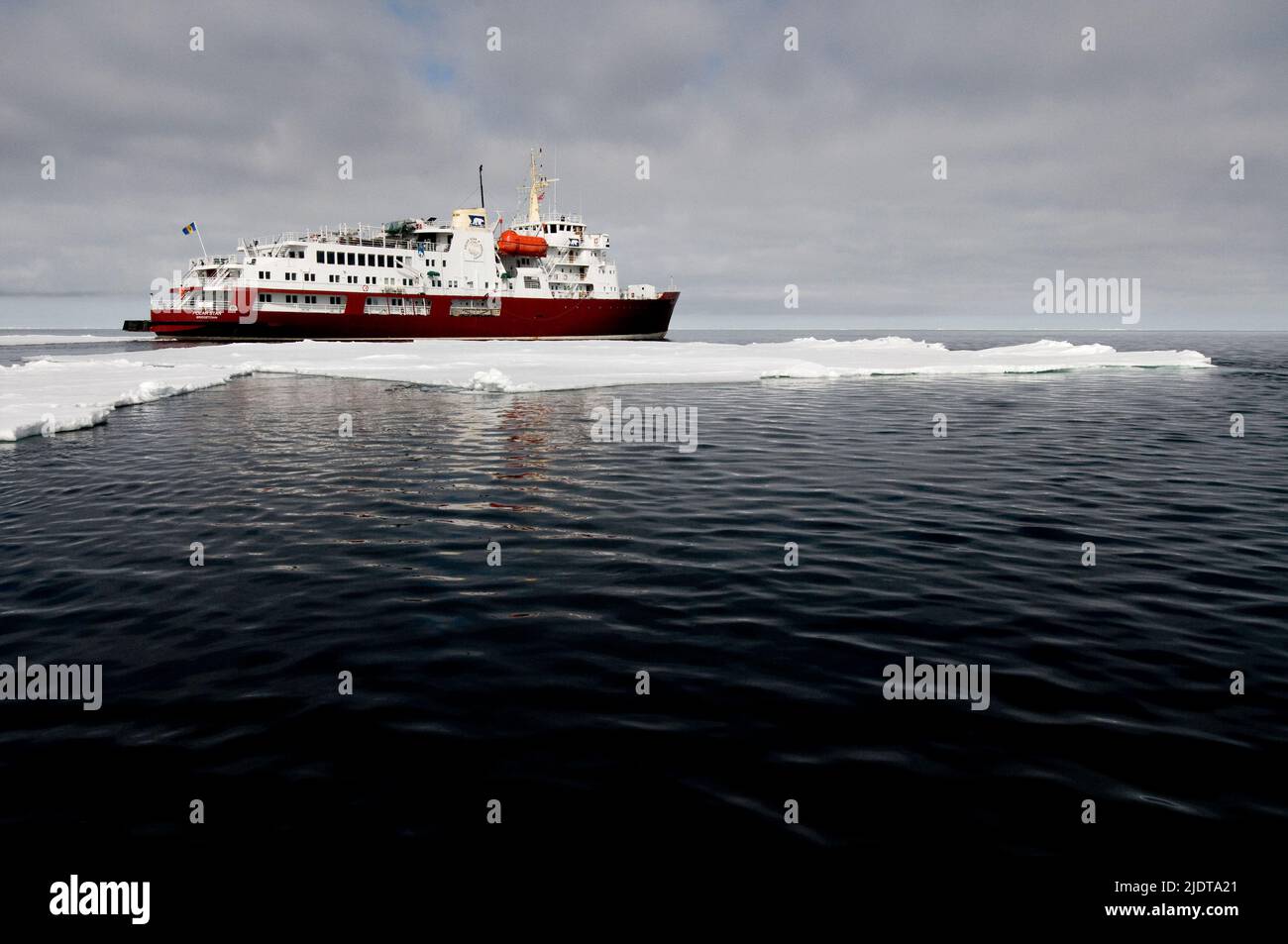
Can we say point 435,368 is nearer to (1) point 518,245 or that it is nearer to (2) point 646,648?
(2) point 646,648

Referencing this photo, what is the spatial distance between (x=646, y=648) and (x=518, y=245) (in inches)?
2436

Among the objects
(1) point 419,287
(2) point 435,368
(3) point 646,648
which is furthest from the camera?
(1) point 419,287

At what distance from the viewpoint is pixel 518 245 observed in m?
63.8

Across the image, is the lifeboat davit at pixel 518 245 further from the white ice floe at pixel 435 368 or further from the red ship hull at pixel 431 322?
the white ice floe at pixel 435 368

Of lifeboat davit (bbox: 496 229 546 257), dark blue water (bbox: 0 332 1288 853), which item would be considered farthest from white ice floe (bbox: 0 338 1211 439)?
lifeboat davit (bbox: 496 229 546 257)

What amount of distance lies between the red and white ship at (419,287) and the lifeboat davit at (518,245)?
111 mm

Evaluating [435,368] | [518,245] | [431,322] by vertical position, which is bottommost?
[435,368]

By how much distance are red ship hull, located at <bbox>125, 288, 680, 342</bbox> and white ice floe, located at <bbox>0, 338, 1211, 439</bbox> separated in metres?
2.64

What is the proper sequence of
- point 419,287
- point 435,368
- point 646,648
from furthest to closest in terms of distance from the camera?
point 419,287, point 435,368, point 646,648

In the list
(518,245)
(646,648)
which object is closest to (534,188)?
(518,245)

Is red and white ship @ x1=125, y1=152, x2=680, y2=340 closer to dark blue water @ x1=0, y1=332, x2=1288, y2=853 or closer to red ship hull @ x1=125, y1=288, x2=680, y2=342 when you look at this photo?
red ship hull @ x1=125, y1=288, x2=680, y2=342

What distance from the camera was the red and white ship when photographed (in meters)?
56.1
